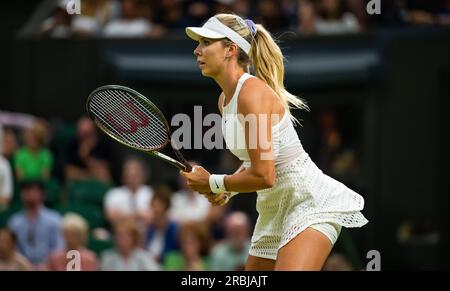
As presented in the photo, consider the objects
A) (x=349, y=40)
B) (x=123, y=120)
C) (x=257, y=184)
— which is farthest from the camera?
(x=349, y=40)

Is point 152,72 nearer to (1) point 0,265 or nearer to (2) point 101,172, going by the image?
(2) point 101,172

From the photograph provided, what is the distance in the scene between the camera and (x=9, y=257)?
913 centimetres

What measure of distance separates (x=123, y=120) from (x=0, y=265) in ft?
11.3

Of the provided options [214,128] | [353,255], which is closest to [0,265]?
[214,128]

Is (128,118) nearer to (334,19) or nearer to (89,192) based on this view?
(89,192)

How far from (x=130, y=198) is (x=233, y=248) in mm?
1338

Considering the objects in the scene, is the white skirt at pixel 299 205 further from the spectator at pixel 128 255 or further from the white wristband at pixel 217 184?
the spectator at pixel 128 255

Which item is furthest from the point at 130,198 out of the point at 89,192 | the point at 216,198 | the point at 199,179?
the point at 199,179

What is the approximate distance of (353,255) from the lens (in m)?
9.83

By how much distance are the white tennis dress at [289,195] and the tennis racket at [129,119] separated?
566mm

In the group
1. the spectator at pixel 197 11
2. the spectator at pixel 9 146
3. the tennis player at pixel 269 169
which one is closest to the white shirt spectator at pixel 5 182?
the spectator at pixel 9 146

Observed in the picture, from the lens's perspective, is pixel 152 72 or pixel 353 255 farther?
pixel 152 72

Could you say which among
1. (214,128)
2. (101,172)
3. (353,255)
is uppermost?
(214,128)

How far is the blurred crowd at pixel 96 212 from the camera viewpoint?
9.23 m
